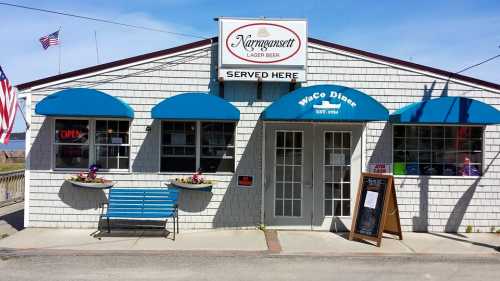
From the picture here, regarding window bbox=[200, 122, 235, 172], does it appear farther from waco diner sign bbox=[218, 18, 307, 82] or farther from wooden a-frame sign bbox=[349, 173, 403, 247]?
wooden a-frame sign bbox=[349, 173, 403, 247]

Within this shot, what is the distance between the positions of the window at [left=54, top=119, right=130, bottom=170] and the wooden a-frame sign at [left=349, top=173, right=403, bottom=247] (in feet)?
16.3

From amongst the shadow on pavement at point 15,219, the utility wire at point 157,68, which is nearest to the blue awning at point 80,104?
the utility wire at point 157,68

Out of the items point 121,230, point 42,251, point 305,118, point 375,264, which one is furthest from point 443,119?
point 42,251

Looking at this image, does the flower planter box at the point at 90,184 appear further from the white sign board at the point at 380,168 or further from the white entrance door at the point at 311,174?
the white sign board at the point at 380,168

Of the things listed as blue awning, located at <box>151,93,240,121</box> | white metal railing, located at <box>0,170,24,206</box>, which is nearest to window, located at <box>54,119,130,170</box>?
blue awning, located at <box>151,93,240,121</box>

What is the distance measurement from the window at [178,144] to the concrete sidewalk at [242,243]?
142cm

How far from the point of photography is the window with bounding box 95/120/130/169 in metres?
11.2

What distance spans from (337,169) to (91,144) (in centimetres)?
537

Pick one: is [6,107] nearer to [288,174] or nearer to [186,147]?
[186,147]

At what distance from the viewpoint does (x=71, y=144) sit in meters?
11.2

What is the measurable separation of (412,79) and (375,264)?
466 cm

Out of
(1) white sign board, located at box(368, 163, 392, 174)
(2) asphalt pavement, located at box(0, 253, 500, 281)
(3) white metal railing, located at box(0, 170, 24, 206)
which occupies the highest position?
(1) white sign board, located at box(368, 163, 392, 174)

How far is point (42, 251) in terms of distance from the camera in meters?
9.00

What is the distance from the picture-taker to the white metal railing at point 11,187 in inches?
611
